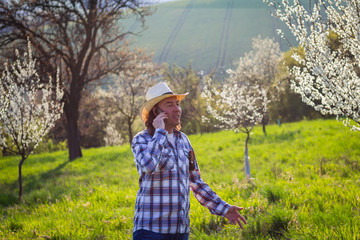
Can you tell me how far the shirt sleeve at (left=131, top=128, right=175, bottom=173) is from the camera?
2369 mm

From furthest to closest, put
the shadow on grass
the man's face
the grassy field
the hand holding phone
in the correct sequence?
the shadow on grass
the grassy field
the man's face
the hand holding phone

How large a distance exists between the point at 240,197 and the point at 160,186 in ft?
12.3

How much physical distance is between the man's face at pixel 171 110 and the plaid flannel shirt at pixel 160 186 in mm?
187

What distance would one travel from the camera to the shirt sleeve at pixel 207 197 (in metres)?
2.91

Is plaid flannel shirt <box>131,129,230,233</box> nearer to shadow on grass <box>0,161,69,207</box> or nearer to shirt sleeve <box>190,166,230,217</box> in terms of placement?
shirt sleeve <box>190,166,230,217</box>

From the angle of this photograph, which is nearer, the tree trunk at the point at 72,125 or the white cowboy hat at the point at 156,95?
the white cowboy hat at the point at 156,95

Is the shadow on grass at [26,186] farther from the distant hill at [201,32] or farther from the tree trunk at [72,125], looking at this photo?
the distant hill at [201,32]

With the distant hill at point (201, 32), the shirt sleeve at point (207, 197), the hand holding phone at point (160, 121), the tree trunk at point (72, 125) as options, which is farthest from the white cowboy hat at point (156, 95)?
the distant hill at point (201, 32)

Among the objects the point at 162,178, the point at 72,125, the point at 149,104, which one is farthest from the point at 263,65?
the point at 162,178

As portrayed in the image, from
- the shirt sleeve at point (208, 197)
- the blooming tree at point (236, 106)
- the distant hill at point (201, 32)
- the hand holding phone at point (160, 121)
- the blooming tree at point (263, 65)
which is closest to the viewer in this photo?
the hand holding phone at point (160, 121)

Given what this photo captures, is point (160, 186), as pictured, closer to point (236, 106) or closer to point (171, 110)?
point (171, 110)

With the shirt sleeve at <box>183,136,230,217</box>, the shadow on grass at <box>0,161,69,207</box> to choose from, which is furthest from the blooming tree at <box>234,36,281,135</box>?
the shirt sleeve at <box>183,136,230,217</box>

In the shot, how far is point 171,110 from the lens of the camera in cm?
276

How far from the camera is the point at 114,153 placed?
15.3m
